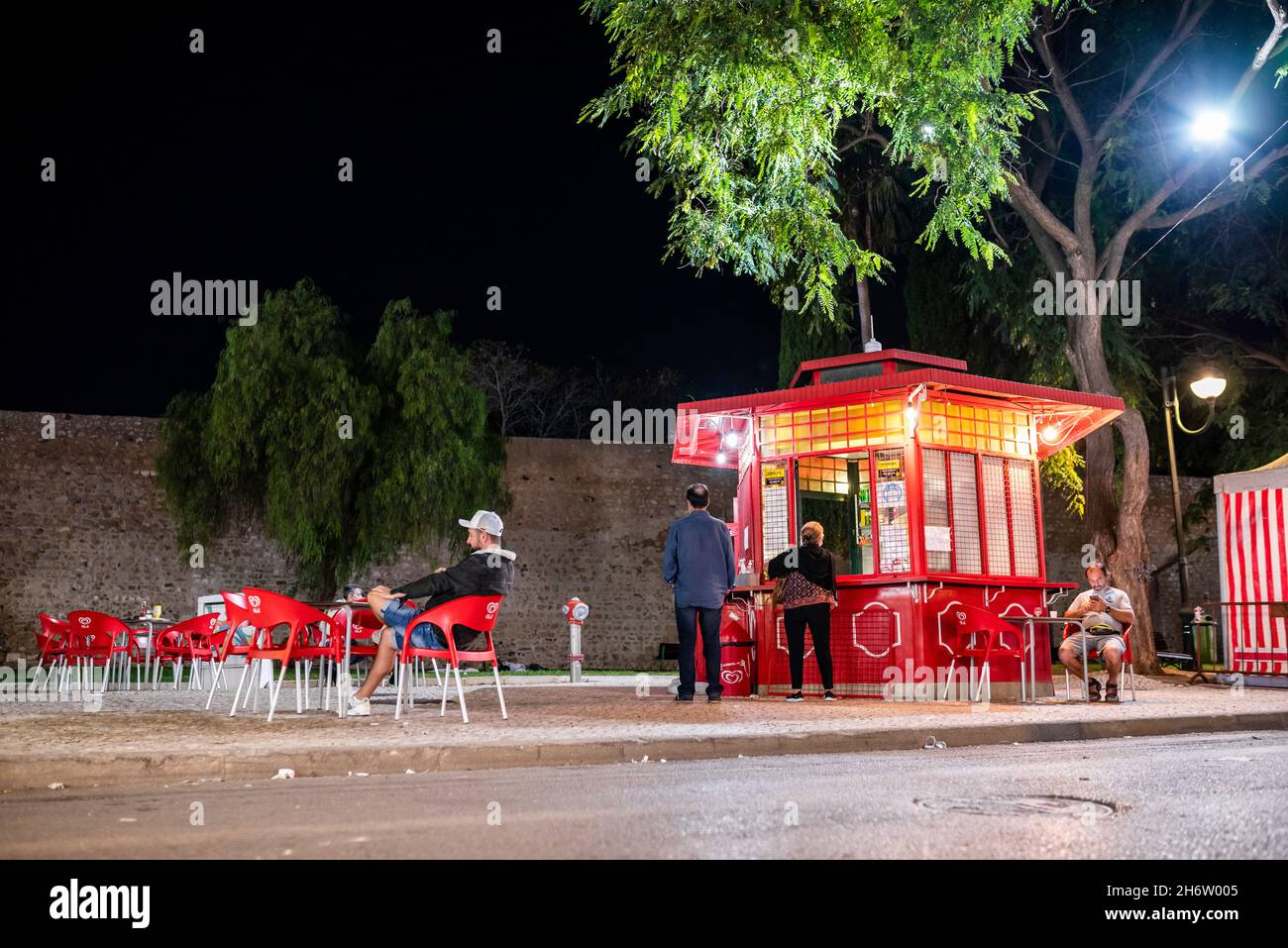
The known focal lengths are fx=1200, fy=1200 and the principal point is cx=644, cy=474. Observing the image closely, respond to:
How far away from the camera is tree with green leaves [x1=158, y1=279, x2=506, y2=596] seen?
18.9 m

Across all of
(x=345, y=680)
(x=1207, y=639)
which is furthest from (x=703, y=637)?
(x=1207, y=639)


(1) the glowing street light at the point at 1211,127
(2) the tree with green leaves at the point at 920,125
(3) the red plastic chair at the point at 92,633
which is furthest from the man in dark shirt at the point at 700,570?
(1) the glowing street light at the point at 1211,127

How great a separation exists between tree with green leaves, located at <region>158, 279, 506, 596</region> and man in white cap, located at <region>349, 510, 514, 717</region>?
1158 centimetres

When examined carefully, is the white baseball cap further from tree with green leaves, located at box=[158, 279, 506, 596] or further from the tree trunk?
tree with green leaves, located at box=[158, 279, 506, 596]

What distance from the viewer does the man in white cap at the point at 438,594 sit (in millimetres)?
7414

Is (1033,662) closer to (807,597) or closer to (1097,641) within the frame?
(1097,641)

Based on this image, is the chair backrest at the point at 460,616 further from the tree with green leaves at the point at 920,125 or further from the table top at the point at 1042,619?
the tree with green leaves at the point at 920,125

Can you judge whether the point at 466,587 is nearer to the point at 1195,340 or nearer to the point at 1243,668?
the point at 1243,668

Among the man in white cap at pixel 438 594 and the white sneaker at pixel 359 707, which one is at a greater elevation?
the man in white cap at pixel 438 594

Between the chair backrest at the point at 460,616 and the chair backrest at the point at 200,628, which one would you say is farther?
the chair backrest at the point at 200,628

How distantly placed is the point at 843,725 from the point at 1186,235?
45.7 ft

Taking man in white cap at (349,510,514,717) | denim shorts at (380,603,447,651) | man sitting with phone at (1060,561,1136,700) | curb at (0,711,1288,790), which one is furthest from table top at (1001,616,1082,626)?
denim shorts at (380,603,447,651)

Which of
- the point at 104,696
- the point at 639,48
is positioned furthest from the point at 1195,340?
the point at 104,696

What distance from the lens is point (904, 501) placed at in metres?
10.2
